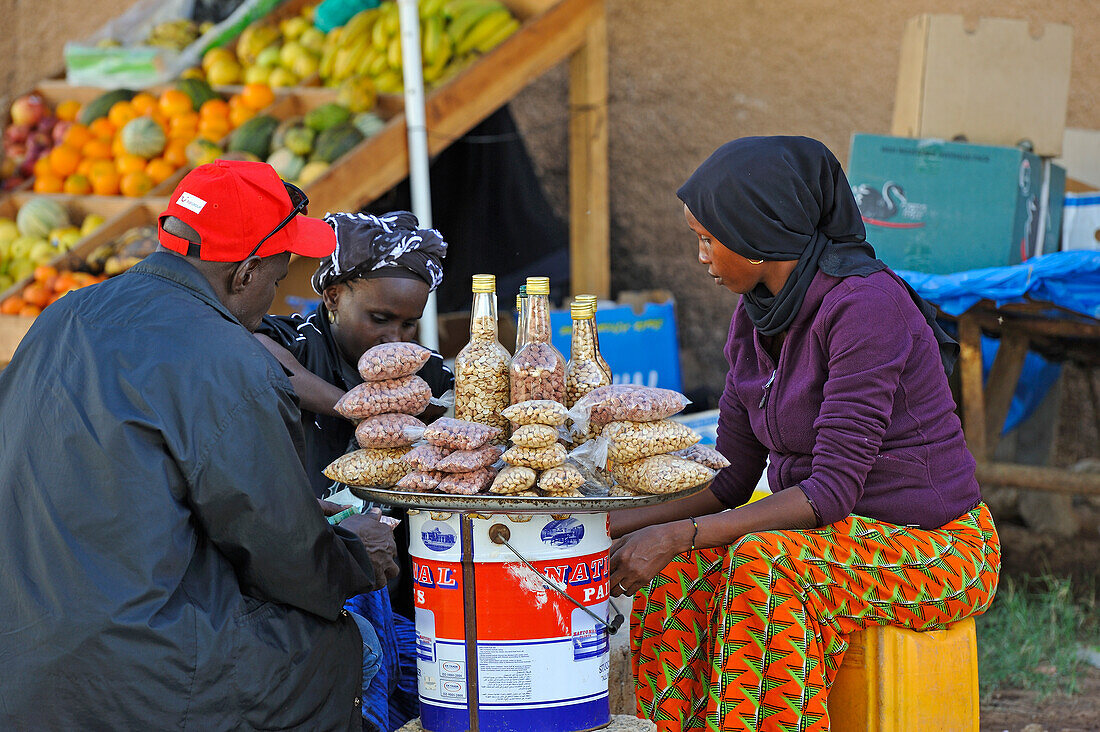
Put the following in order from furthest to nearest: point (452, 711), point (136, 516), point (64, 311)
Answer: point (452, 711)
point (64, 311)
point (136, 516)

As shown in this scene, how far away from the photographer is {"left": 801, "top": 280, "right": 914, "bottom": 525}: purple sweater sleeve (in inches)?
84.0

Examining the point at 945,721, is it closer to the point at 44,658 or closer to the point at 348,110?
the point at 44,658

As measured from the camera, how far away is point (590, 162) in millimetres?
5414

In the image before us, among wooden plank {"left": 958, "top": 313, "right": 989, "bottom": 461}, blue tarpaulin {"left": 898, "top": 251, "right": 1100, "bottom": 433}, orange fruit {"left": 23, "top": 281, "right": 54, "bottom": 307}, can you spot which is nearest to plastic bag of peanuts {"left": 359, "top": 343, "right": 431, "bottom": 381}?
blue tarpaulin {"left": 898, "top": 251, "right": 1100, "bottom": 433}

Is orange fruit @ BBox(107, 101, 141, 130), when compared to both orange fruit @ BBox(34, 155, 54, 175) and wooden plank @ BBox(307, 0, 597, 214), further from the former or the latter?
wooden plank @ BBox(307, 0, 597, 214)

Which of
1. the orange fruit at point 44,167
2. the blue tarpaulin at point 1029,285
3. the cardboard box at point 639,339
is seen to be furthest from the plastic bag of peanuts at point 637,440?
the orange fruit at point 44,167

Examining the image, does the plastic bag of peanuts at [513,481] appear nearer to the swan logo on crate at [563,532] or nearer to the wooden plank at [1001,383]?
the swan logo on crate at [563,532]

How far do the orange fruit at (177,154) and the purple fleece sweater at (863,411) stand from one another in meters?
3.65

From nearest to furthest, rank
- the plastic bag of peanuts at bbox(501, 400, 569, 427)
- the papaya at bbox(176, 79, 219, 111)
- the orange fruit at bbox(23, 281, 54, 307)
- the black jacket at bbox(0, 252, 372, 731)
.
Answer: the black jacket at bbox(0, 252, 372, 731) < the plastic bag of peanuts at bbox(501, 400, 569, 427) < the orange fruit at bbox(23, 281, 54, 307) < the papaya at bbox(176, 79, 219, 111)

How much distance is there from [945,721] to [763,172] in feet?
3.97

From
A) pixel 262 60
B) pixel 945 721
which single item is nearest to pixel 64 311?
pixel 945 721

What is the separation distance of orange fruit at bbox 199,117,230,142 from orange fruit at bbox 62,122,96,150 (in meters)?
0.69

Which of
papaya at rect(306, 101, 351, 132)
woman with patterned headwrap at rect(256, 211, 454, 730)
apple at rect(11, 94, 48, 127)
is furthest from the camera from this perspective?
apple at rect(11, 94, 48, 127)

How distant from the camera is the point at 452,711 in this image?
1.93m
